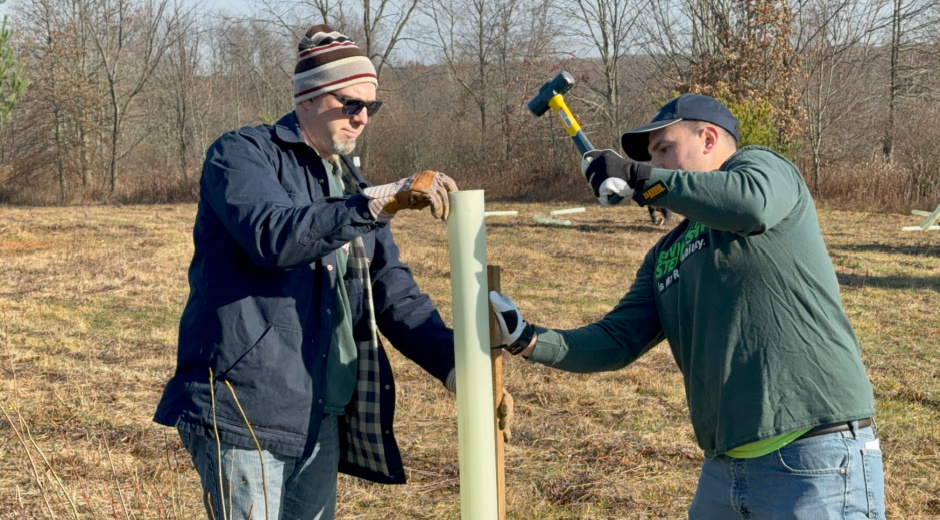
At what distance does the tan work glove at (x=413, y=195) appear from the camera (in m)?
2.12

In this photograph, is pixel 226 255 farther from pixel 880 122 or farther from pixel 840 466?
pixel 880 122

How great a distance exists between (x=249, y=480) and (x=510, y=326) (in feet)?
2.88

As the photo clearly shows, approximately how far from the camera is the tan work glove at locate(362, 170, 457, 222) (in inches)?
83.3

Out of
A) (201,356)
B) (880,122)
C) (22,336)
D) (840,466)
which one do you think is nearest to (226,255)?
(201,356)

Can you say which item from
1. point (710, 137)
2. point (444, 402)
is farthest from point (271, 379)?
point (444, 402)

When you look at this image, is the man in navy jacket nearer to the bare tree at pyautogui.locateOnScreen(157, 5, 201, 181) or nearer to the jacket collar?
the jacket collar

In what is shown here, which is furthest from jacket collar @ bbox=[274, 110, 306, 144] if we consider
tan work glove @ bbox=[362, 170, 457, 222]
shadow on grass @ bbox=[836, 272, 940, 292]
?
shadow on grass @ bbox=[836, 272, 940, 292]

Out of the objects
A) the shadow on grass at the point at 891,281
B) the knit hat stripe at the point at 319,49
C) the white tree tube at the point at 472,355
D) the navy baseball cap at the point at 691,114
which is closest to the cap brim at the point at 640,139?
the navy baseball cap at the point at 691,114

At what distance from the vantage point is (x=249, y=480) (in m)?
2.23

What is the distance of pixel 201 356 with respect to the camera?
7.26ft

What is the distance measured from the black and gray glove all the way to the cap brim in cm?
15

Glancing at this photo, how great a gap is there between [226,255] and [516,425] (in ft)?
11.7

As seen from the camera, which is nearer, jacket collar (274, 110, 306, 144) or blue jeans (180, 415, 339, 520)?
blue jeans (180, 415, 339, 520)

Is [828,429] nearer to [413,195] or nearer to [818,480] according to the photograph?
[818,480]
